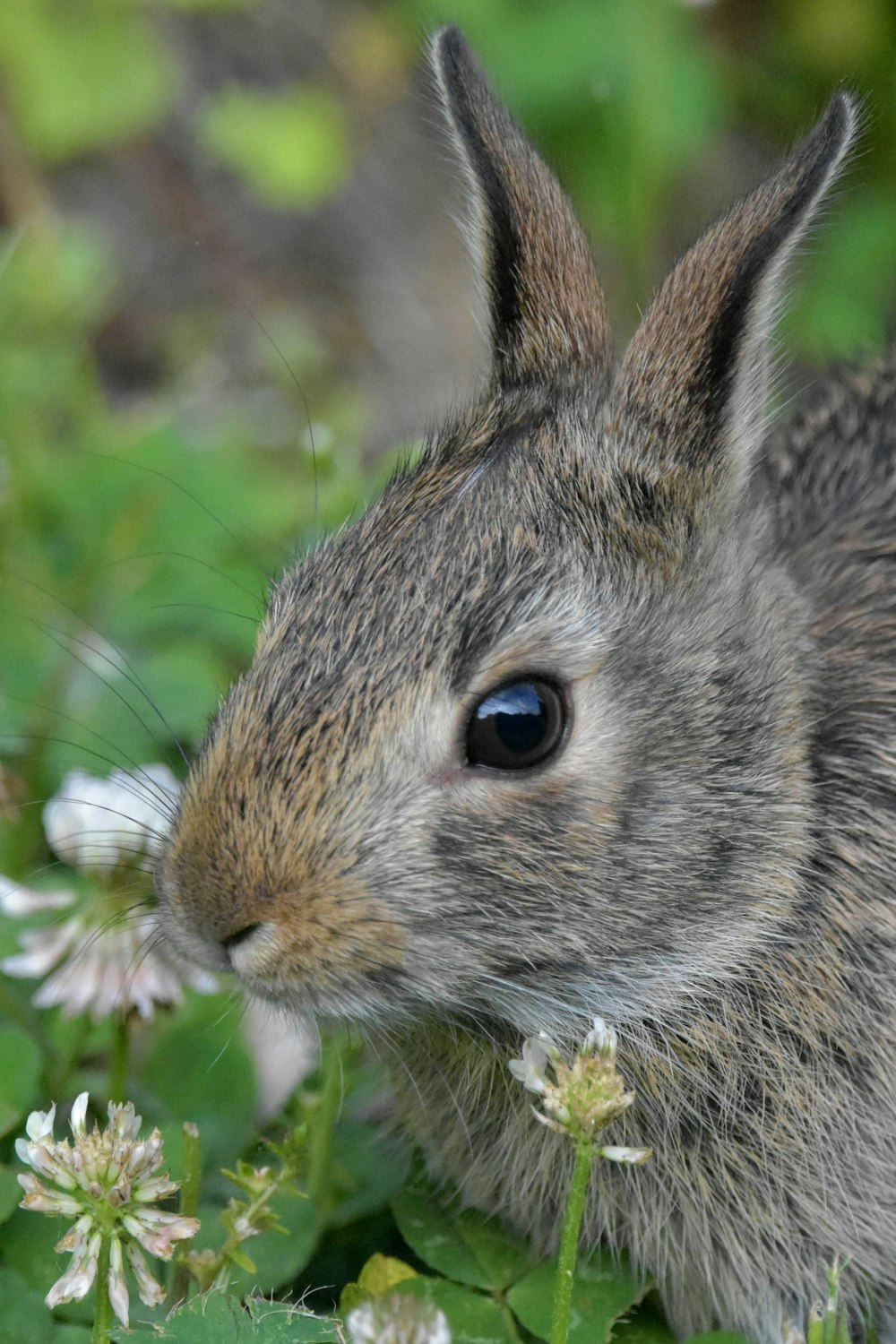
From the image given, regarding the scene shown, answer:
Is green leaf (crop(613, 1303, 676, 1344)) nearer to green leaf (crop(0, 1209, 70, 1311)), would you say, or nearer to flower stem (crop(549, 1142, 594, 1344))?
flower stem (crop(549, 1142, 594, 1344))

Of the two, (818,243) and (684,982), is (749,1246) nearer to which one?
(684,982)

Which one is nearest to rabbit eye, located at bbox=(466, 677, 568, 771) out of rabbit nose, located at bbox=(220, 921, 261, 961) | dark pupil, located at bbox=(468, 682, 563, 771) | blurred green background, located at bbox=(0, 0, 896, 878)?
dark pupil, located at bbox=(468, 682, 563, 771)

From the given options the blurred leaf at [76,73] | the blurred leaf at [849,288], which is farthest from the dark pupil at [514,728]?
the blurred leaf at [76,73]

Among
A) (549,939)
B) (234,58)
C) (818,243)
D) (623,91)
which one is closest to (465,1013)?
(549,939)

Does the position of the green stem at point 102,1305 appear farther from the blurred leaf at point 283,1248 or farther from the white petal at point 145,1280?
the blurred leaf at point 283,1248

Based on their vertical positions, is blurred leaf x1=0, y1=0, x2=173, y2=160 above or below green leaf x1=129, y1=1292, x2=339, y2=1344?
above

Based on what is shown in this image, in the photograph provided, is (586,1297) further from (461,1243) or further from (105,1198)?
(105,1198)

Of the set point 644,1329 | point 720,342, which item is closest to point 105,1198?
point 644,1329
